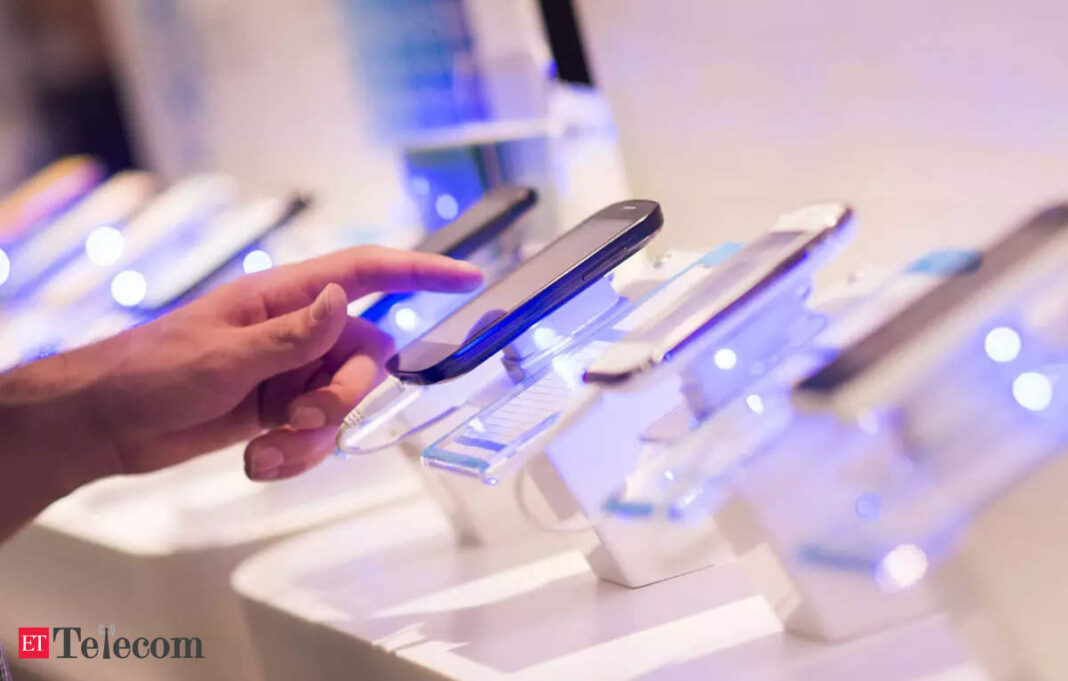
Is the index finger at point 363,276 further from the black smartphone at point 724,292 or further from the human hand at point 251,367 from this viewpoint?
the black smartphone at point 724,292

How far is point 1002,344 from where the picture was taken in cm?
51

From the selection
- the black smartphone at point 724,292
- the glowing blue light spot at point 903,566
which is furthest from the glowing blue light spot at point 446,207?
the glowing blue light spot at point 903,566

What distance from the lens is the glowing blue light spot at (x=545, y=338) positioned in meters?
0.74

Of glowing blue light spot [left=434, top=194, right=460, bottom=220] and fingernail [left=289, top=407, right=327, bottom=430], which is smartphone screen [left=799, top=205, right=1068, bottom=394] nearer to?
fingernail [left=289, top=407, right=327, bottom=430]

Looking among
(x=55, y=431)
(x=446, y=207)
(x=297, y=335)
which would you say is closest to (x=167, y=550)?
(x=55, y=431)

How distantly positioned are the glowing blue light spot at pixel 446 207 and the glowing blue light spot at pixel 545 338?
1.97 feet

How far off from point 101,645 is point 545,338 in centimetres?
56

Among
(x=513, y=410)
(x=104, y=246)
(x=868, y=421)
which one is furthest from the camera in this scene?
(x=104, y=246)

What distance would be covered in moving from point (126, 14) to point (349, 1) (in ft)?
2.30

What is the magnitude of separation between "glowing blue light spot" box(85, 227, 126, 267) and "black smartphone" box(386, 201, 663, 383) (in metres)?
0.73

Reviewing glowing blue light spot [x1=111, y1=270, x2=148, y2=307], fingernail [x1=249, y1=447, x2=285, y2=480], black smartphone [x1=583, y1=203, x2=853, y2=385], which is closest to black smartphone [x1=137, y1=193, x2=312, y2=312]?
glowing blue light spot [x1=111, y1=270, x2=148, y2=307]

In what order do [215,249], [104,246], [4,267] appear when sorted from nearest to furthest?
[215,249] < [104,246] < [4,267]

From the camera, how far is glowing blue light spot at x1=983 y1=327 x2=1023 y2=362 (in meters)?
0.51

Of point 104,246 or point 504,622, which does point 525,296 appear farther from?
point 104,246
